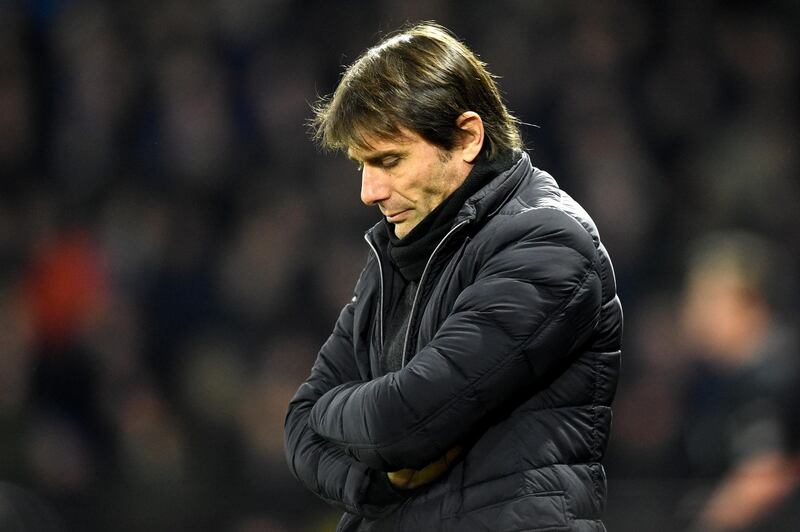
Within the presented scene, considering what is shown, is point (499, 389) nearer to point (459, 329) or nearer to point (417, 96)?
point (459, 329)

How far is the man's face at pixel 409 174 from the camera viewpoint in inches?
67.8

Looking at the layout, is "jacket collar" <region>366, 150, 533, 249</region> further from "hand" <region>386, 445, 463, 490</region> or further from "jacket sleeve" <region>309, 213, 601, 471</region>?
"hand" <region>386, 445, 463, 490</region>

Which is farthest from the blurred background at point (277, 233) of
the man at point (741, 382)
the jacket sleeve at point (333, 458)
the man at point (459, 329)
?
the man at point (459, 329)

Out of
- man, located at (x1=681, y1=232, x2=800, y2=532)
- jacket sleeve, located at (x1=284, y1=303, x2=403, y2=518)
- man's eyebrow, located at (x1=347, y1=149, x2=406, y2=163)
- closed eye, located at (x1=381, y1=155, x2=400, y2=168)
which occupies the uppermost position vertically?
man's eyebrow, located at (x1=347, y1=149, x2=406, y2=163)

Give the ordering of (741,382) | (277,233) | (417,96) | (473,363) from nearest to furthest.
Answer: (473,363) → (417,96) → (741,382) → (277,233)

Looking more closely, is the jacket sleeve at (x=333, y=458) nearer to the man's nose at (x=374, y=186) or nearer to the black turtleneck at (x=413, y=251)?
the black turtleneck at (x=413, y=251)

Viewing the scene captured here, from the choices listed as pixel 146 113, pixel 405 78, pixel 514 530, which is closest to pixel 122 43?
pixel 146 113

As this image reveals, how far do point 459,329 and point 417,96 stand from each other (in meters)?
0.36

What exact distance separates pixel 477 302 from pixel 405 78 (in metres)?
0.36

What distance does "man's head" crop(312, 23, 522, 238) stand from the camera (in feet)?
5.59

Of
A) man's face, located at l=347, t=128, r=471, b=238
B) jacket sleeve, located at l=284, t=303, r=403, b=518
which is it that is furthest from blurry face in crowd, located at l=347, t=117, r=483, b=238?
jacket sleeve, located at l=284, t=303, r=403, b=518

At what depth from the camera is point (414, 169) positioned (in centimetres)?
173

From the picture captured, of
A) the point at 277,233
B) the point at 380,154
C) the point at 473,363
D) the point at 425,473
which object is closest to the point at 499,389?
the point at 473,363

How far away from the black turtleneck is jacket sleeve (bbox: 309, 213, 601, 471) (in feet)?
0.39
